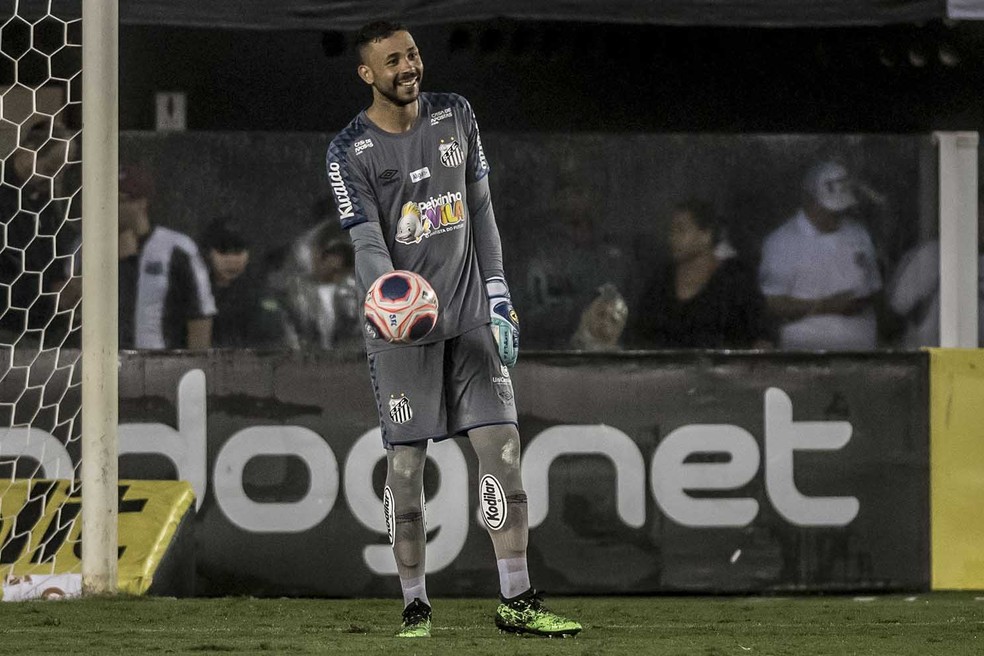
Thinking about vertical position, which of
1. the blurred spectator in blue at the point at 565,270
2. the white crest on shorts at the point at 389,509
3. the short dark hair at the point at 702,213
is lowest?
the white crest on shorts at the point at 389,509

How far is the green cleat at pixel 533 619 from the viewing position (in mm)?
6000

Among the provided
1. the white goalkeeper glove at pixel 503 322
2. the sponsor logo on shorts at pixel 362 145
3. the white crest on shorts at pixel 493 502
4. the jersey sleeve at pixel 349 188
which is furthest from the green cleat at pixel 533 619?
the sponsor logo on shorts at pixel 362 145

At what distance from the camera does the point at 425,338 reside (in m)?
6.01

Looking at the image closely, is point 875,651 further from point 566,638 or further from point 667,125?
point 667,125

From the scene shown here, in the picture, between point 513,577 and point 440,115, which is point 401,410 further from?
point 440,115

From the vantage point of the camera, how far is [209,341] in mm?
9258

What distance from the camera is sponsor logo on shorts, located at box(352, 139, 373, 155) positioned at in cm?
609

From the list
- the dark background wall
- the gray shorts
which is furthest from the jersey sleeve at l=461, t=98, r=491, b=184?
the dark background wall

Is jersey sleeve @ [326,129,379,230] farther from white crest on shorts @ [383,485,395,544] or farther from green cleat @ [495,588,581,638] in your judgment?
green cleat @ [495,588,581,638]

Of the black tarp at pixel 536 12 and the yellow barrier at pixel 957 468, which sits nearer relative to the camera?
the yellow barrier at pixel 957 468

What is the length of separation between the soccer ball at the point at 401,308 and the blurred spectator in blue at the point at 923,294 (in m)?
4.18

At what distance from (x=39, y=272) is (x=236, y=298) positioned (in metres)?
1.01

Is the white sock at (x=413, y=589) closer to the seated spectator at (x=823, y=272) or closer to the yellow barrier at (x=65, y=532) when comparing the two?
the yellow barrier at (x=65, y=532)

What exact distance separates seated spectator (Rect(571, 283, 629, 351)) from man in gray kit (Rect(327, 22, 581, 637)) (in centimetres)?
321
